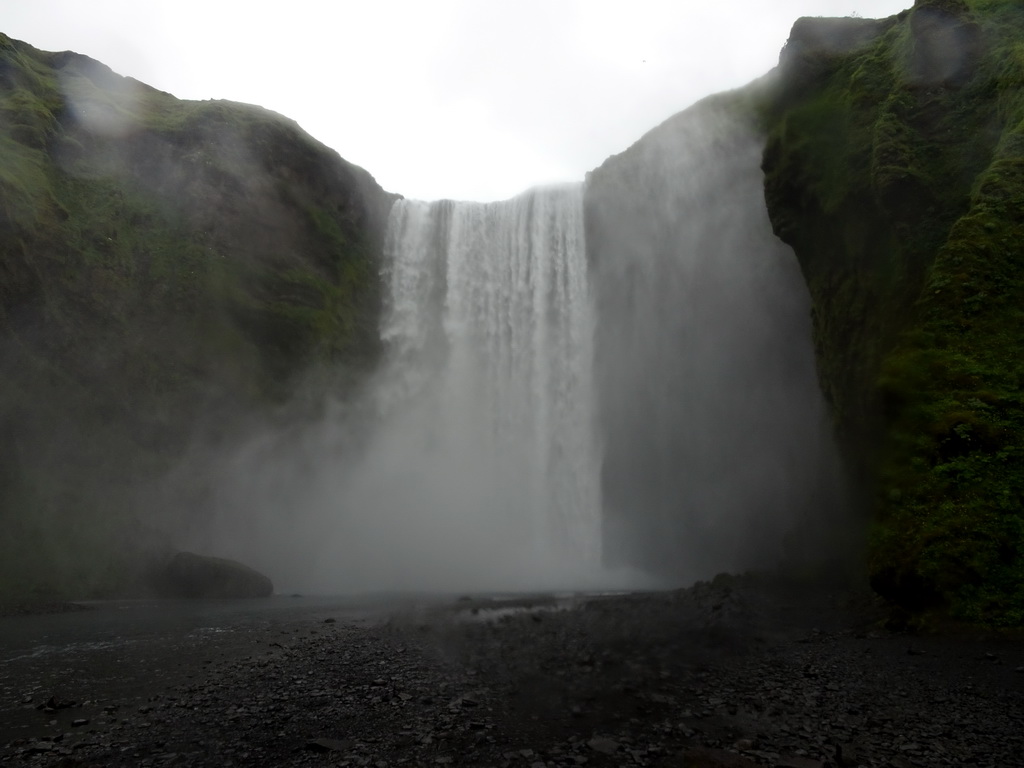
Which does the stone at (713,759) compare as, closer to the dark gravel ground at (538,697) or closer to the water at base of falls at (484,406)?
the dark gravel ground at (538,697)

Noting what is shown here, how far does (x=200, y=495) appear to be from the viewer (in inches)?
1095

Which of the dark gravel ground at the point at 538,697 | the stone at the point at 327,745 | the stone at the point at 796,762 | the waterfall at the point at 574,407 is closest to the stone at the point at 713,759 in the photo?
the dark gravel ground at the point at 538,697

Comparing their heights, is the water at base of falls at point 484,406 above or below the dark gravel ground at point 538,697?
above

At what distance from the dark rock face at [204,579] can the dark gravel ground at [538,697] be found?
32.7ft

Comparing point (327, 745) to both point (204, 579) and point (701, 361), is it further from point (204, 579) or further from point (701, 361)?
point (701, 361)

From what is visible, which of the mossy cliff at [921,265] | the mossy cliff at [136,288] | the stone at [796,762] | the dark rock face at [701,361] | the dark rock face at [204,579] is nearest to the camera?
the stone at [796,762]

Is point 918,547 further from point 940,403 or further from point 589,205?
point 589,205

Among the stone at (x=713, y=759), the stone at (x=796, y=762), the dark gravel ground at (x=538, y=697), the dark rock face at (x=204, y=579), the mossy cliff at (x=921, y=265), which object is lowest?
the stone at (x=713, y=759)

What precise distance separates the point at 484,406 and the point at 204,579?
16303mm

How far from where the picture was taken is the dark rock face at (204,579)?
902 inches

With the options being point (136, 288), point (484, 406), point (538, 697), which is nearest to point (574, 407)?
point (484, 406)

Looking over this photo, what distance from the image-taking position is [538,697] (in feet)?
28.0

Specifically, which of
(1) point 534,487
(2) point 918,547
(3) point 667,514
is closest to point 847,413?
(2) point 918,547

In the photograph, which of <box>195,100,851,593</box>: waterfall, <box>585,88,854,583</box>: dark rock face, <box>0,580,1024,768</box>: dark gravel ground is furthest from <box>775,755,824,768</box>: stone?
<box>195,100,851,593</box>: waterfall
